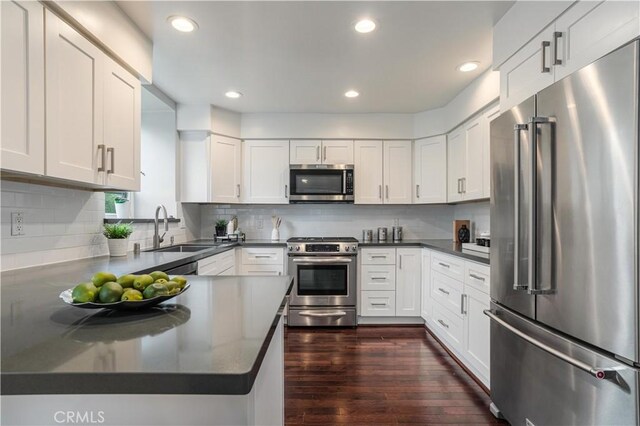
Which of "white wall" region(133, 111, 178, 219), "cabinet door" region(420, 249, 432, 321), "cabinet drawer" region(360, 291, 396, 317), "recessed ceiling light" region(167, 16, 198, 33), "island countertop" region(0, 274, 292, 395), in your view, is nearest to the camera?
"island countertop" region(0, 274, 292, 395)

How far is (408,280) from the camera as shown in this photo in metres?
3.48

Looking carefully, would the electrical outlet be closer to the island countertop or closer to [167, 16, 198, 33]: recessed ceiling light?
the island countertop

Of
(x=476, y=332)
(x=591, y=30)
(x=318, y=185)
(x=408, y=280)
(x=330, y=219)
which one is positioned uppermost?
(x=591, y=30)

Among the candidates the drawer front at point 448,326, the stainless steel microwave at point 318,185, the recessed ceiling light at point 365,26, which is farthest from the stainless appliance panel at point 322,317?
the recessed ceiling light at point 365,26

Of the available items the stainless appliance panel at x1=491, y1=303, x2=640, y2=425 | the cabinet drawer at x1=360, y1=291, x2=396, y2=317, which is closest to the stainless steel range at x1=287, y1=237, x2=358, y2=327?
the cabinet drawer at x1=360, y1=291, x2=396, y2=317

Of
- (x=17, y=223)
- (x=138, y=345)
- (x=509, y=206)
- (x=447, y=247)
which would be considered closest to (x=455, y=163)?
(x=447, y=247)

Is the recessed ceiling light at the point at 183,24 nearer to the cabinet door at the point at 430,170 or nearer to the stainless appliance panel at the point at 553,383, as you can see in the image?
the stainless appliance panel at the point at 553,383

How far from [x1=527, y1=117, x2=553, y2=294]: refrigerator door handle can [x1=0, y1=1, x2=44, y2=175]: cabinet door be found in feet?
6.97

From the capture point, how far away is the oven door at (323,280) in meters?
3.42

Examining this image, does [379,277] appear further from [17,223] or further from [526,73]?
[17,223]

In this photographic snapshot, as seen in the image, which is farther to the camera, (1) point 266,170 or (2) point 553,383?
(1) point 266,170

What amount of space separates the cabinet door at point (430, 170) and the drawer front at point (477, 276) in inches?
49.5

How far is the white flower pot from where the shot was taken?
2.12m

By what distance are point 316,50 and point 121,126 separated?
1.41 meters
